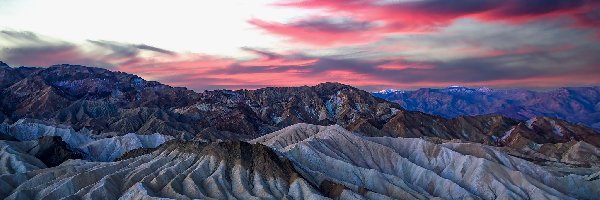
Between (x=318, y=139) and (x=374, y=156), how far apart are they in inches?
637

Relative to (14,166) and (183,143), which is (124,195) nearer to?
(183,143)

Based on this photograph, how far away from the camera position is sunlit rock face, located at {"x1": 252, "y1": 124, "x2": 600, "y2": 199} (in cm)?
12812

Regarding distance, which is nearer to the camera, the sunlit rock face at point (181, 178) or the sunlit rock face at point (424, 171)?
the sunlit rock face at point (181, 178)

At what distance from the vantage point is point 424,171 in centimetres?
14100

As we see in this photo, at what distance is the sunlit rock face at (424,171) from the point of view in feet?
420

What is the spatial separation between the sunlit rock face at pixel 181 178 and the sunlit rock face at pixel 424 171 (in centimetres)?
958

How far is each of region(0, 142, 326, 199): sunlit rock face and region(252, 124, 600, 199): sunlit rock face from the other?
9585mm

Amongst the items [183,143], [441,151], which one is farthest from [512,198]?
[183,143]

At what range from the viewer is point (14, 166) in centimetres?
Result: 14262

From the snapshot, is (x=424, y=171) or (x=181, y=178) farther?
(x=424, y=171)

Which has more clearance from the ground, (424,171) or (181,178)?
(181,178)

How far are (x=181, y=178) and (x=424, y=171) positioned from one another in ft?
199

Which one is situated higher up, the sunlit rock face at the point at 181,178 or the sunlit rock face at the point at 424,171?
the sunlit rock face at the point at 181,178

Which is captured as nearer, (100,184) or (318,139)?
(100,184)
